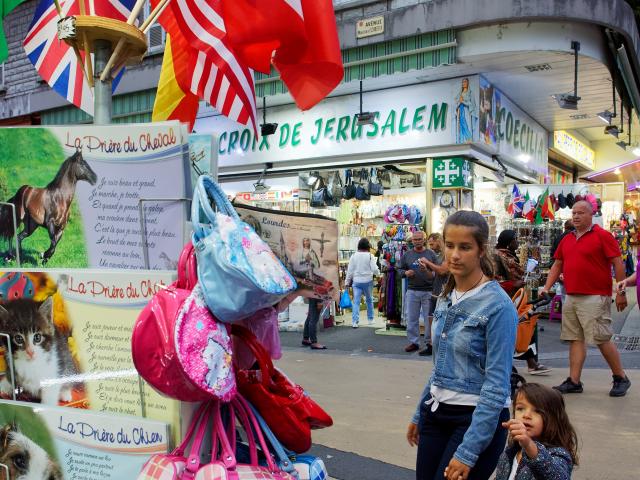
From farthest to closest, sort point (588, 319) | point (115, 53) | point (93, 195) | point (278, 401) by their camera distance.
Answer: point (588, 319)
point (115, 53)
point (93, 195)
point (278, 401)

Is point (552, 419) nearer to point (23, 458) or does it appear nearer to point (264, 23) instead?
point (23, 458)

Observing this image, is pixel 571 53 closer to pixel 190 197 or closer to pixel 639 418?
pixel 639 418

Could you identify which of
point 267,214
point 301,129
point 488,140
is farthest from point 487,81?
point 267,214

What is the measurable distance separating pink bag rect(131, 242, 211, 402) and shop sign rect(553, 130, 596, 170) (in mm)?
15875

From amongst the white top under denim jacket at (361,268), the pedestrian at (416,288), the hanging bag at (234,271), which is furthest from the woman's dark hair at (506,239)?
the hanging bag at (234,271)

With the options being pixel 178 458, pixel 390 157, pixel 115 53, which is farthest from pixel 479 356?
pixel 390 157

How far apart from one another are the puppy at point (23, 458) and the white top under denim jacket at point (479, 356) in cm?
170

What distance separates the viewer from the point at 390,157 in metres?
11.8

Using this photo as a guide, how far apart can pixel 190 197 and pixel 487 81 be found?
9.57 meters

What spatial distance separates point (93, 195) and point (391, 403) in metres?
4.20

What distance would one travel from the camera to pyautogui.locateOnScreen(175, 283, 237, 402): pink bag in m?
1.92

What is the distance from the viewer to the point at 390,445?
15.8 feet

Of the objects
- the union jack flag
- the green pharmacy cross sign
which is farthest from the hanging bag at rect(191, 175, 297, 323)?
the green pharmacy cross sign

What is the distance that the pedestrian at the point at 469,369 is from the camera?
2266mm
